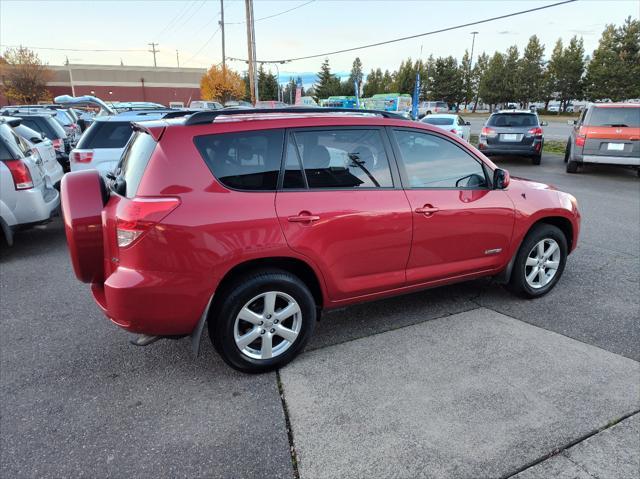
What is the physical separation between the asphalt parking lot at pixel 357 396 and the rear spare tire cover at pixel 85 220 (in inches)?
31.2

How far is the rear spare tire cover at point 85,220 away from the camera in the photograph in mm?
3006

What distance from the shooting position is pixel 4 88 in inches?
2203

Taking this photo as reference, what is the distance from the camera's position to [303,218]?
3035mm

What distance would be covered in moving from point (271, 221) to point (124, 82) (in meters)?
78.7

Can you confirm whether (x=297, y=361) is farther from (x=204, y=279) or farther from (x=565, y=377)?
(x=565, y=377)

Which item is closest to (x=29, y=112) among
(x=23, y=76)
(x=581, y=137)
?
(x=581, y=137)

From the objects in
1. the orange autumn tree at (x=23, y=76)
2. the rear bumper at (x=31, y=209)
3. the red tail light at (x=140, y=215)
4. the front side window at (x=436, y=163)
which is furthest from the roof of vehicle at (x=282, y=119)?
the orange autumn tree at (x=23, y=76)

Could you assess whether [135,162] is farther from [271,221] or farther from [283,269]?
[283,269]

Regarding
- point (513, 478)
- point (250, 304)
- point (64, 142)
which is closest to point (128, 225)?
point (250, 304)

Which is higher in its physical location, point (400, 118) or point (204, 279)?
point (400, 118)

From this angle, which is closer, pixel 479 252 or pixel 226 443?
pixel 226 443

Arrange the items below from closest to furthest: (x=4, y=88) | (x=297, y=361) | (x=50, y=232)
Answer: (x=297, y=361) < (x=50, y=232) < (x=4, y=88)

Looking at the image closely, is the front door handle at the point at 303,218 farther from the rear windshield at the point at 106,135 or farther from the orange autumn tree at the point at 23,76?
the orange autumn tree at the point at 23,76

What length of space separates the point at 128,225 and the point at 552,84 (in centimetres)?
7137
